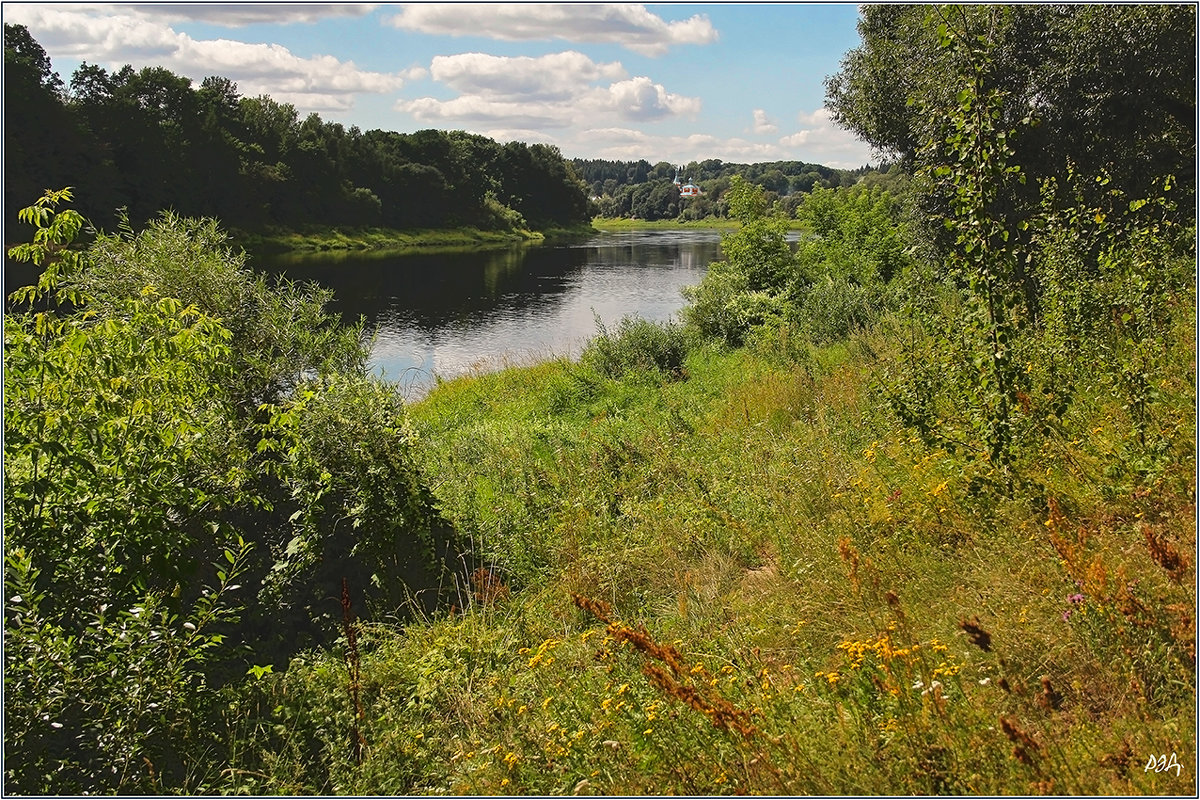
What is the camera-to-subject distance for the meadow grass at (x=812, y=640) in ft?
9.69

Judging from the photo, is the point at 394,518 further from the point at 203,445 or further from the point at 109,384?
the point at 109,384

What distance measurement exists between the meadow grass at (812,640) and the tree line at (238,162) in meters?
26.3

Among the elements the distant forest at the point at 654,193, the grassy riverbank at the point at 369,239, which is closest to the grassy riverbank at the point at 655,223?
the distant forest at the point at 654,193

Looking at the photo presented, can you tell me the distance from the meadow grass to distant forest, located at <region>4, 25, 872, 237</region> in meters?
20.7

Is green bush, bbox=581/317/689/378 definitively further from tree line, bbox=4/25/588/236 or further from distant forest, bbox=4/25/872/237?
tree line, bbox=4/25/588/236

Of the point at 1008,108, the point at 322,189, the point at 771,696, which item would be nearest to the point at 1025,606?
the point at 771,696

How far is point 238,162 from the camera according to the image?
196 ft

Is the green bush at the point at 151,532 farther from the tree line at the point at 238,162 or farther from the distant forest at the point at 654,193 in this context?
the distant forest at the point at 654,193

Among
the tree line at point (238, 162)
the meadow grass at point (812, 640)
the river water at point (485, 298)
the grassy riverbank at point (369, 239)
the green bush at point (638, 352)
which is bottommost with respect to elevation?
the meadow grass at point (812, 640)

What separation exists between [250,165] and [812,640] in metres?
65.1

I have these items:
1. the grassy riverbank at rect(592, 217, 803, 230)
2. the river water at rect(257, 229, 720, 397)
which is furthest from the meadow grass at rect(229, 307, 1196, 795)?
the grassy riverbank at rect(592, 217, 803, 230)

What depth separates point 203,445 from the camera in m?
6.22

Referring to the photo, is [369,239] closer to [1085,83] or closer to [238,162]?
[238,162]

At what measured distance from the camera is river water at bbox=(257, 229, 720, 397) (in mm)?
25172
